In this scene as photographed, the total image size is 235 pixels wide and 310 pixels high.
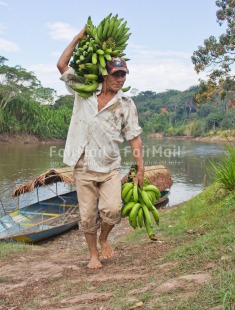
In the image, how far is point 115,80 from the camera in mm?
3455

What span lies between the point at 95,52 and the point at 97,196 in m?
1.41

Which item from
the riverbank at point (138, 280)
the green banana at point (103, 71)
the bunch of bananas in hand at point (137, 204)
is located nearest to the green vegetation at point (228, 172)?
the riverbank at point (138, 280)

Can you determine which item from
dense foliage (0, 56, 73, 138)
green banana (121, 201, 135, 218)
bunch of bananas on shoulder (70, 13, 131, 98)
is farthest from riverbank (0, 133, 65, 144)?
green banana (121, 201, 135, 218)

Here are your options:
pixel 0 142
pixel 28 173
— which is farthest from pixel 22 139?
pixel 28 173

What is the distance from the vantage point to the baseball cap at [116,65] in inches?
134

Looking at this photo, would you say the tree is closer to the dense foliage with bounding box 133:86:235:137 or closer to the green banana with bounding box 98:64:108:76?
the green banana with bounding box 98:64:108:76

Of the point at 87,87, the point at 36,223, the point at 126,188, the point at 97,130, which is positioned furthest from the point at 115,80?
the point at 36,223

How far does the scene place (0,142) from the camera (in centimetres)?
4209

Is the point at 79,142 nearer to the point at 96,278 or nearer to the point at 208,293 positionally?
the point at 96,278

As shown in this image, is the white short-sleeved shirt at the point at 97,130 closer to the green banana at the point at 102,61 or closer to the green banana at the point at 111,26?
the green banana at the point at 102,61

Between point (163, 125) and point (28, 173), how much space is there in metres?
64.4

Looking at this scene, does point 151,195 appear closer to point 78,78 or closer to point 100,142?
point 100,142

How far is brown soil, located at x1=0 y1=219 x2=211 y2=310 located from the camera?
7.59ft

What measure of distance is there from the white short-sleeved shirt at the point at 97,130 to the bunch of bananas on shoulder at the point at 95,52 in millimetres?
103
